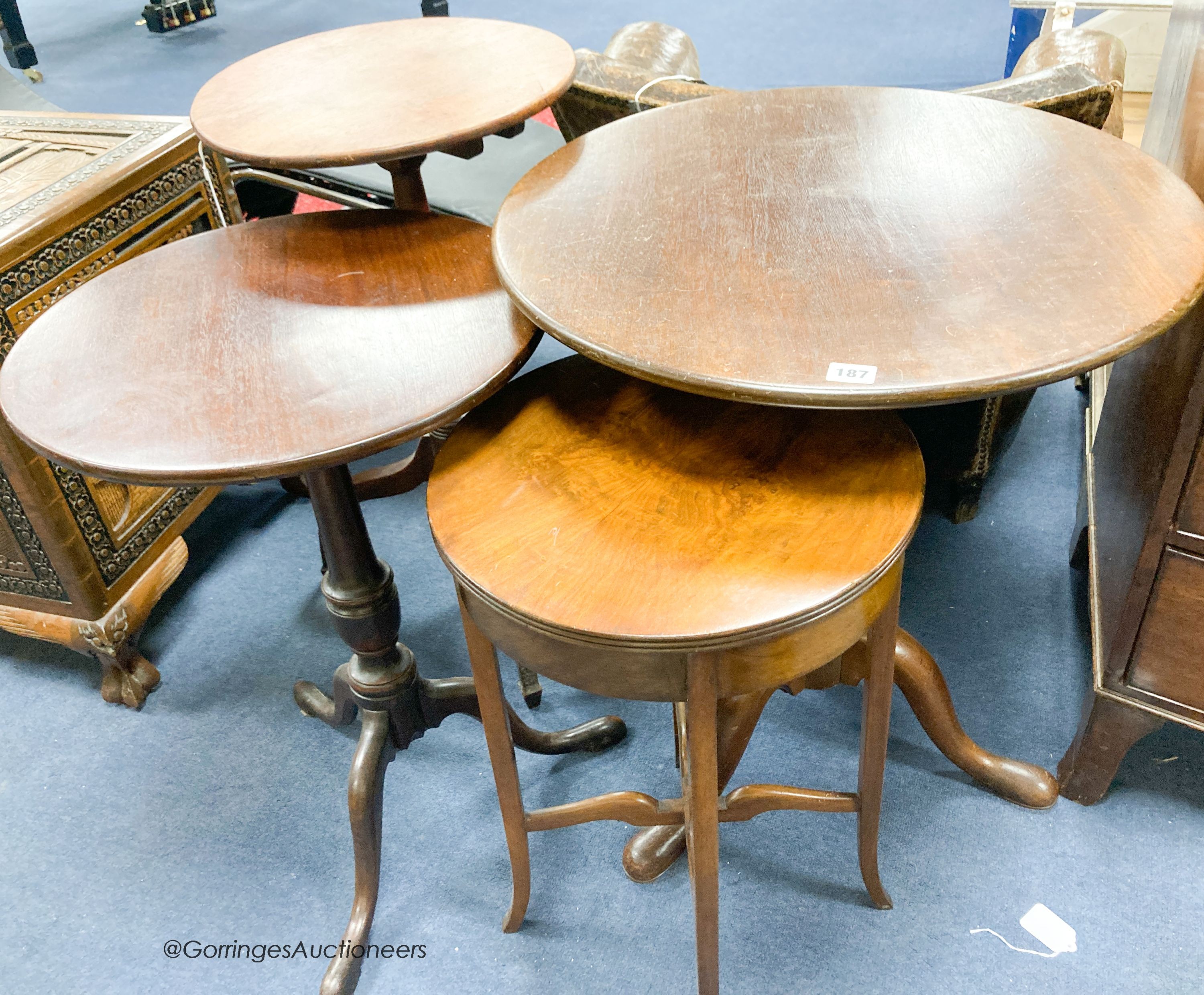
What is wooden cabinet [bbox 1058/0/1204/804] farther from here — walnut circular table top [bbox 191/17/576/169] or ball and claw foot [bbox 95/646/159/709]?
ball and claw foot [bbox 95/646/159/709]

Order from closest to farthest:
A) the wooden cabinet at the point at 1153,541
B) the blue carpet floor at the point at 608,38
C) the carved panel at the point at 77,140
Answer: the wooden cabinet at the point at 1153,541 < the carved panel at the point at 77,140 < the blue carpet floor at the point at 608,38

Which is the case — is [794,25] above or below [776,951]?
above

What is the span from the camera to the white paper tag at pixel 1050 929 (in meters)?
1.26

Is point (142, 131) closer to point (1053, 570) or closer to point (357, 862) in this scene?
point (357, 862)

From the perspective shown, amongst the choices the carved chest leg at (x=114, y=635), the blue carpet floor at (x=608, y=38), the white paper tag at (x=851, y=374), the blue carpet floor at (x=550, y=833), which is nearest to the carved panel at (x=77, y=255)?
the carved chest leg at (x=114, y=635)

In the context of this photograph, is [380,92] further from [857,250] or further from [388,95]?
[857,250]

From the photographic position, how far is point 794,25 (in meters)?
4.58

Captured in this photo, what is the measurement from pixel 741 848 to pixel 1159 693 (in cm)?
61

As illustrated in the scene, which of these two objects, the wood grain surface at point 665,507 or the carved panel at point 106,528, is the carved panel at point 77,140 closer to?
Answer: the carved panel at point 106,528

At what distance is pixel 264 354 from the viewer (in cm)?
103

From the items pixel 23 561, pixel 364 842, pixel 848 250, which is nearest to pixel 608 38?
pixel 23 561

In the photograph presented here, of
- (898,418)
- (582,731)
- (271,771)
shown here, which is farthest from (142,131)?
(898,418)

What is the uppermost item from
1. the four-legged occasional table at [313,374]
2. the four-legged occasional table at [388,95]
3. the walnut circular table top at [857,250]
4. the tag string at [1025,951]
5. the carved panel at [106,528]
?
the four-legged occasional table at [388,95]

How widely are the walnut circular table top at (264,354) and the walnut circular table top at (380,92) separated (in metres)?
0.13
